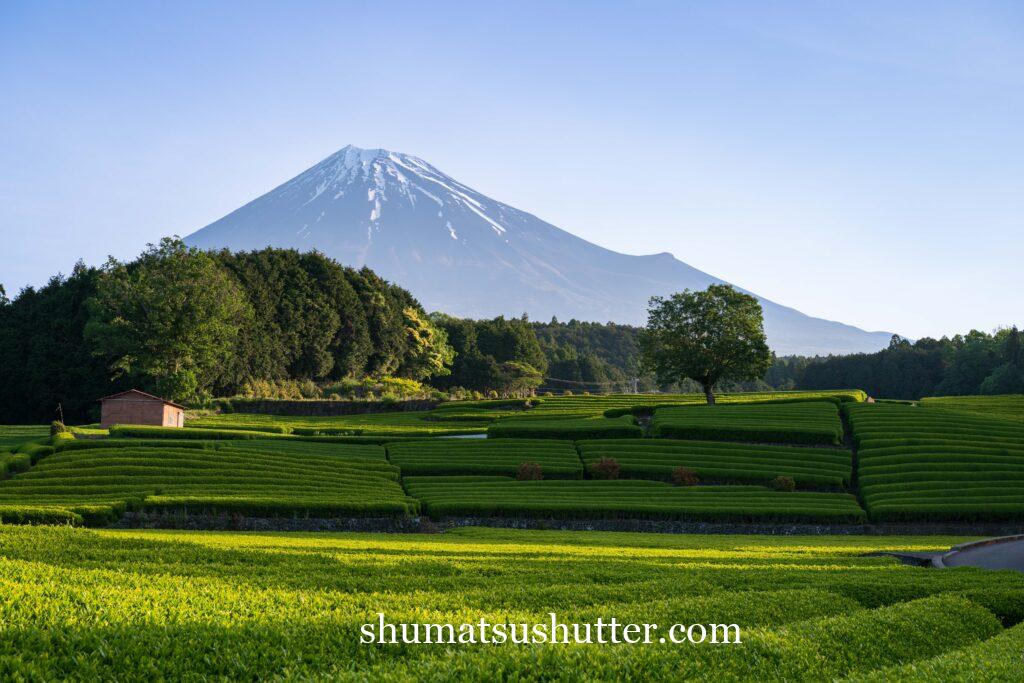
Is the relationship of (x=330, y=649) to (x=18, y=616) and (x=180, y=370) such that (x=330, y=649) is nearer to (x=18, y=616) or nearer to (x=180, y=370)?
(x=18, y=616)

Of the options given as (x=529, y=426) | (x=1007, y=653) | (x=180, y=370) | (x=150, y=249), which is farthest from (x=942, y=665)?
(x=150, y=249)

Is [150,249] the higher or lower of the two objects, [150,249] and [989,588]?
the higher

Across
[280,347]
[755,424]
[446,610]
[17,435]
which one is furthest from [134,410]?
[446,610]

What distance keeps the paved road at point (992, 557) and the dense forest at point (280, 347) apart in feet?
132

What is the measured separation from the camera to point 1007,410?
63.5m

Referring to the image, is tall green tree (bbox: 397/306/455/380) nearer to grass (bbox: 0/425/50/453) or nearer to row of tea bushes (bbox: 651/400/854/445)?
row of tea bushes (bbox: 651/400/854/445)

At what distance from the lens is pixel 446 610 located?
1045cm

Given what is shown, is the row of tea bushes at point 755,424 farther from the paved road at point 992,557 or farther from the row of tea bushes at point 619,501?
the paved road at point 992,557

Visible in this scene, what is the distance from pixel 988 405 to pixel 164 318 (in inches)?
2426

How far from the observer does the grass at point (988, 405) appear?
62.0 m

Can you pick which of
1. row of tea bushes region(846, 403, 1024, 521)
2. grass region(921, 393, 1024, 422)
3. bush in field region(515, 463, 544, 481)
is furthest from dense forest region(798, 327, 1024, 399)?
bush in field region(515, 463, 544, 481)

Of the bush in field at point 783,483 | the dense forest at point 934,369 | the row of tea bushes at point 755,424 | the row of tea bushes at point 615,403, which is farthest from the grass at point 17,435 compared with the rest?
the dense forest at point 934,369

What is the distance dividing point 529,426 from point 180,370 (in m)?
26.4

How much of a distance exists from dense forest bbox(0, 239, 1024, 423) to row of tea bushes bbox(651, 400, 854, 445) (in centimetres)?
1363
